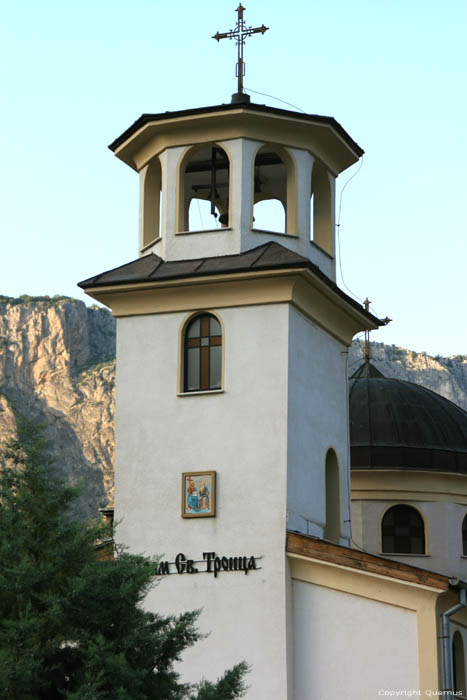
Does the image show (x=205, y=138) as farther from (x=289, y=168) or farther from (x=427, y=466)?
(x=427, y=466)

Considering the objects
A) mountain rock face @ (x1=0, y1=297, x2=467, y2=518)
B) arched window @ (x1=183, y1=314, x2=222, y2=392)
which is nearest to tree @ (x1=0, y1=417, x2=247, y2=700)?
arched window @ (x1=183, y1=314, x2=222, y2=392)

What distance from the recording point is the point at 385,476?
107 ft

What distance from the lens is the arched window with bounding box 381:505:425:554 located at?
106ft

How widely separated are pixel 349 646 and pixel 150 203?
9.39 metres

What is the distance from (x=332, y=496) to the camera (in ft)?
80.6

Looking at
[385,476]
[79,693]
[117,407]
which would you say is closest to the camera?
[79,693]

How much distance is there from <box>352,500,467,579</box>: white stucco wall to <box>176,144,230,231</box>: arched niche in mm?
9598

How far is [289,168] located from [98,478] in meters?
83.9

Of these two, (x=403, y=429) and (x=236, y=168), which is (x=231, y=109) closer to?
(x=236, y=168)

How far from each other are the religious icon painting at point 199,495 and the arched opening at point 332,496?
3.11 meters

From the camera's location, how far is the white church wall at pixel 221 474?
21562 millimetres

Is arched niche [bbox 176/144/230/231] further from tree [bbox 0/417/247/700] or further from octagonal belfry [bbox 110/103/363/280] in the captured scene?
tree [bbox 0/417/247/700]

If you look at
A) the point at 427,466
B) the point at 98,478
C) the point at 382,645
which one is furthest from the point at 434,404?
the point at 98,478

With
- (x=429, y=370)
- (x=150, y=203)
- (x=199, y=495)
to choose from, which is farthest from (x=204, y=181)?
(x=429, y=370)
